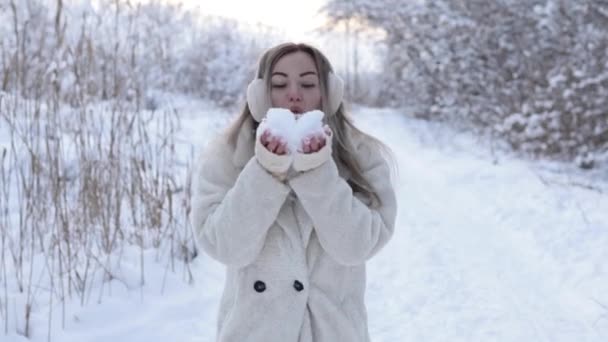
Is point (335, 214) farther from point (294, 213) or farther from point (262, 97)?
point (262, 97)

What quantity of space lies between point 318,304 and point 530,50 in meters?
8.73

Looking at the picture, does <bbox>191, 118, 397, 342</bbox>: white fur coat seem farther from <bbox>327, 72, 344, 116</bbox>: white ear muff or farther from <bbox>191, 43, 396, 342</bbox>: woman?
<bbox>327, 72, 344, 116</bbox>: white ear muff

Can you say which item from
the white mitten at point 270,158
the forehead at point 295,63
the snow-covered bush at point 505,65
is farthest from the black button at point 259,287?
the snow-covered bush at point 505,65

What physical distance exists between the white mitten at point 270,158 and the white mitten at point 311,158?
0.05ft

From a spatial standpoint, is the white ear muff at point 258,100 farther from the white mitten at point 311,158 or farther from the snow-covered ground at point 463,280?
the snow-covered ground at point 463,280

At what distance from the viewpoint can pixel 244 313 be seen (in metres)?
1.45

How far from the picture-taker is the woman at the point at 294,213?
1386 millimetres

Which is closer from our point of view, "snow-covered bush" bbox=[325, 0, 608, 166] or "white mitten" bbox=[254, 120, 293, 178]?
"white mitten" bbox=[254, 120, 293, 178]

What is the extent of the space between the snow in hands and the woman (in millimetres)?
11

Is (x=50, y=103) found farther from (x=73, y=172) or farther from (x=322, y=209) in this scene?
(x=322, y=209)

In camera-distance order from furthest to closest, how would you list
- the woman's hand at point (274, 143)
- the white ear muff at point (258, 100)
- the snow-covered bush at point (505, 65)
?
the snow-covered bush at point (505, 65), the white ear muff at point (258, 100), the woman's hand at point (274, 143)

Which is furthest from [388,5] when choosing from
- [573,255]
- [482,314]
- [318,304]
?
[318,304]

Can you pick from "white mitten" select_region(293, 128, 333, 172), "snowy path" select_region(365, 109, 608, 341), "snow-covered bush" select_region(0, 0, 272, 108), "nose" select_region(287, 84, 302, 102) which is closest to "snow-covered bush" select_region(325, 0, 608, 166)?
"snowy path" select_region(365, 109, 608, 341)

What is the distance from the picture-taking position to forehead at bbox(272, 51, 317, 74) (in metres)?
1.58
